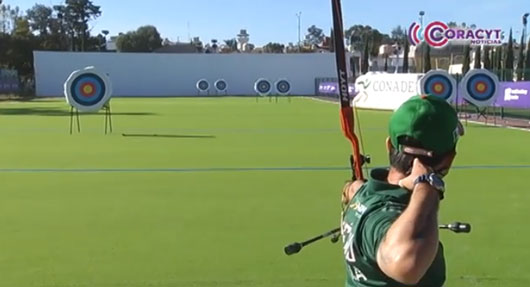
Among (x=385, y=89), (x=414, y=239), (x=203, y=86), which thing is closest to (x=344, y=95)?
(x=414, y=239)

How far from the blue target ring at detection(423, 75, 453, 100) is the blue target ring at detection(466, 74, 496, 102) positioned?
21.1 inches

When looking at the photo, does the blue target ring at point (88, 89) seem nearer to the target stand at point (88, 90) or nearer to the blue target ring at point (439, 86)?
the target stand at point (88, 90)

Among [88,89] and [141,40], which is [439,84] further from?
[141,40]

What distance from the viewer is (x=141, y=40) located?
84.2 meters

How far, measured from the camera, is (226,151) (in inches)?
452

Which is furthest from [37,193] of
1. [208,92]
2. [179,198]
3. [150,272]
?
[208,92]

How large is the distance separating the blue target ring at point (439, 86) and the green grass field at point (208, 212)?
6248 mm

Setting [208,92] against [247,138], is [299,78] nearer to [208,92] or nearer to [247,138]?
[208,92]

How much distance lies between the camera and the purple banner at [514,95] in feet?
68.2

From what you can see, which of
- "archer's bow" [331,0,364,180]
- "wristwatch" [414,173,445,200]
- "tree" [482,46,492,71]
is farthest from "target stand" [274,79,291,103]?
"wristwatch" [414,173,445,200]

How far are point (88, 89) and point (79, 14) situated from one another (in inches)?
2750

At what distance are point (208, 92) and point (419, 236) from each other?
47.4 m

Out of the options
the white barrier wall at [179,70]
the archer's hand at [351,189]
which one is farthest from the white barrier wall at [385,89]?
the archer's hand at [351,189]
